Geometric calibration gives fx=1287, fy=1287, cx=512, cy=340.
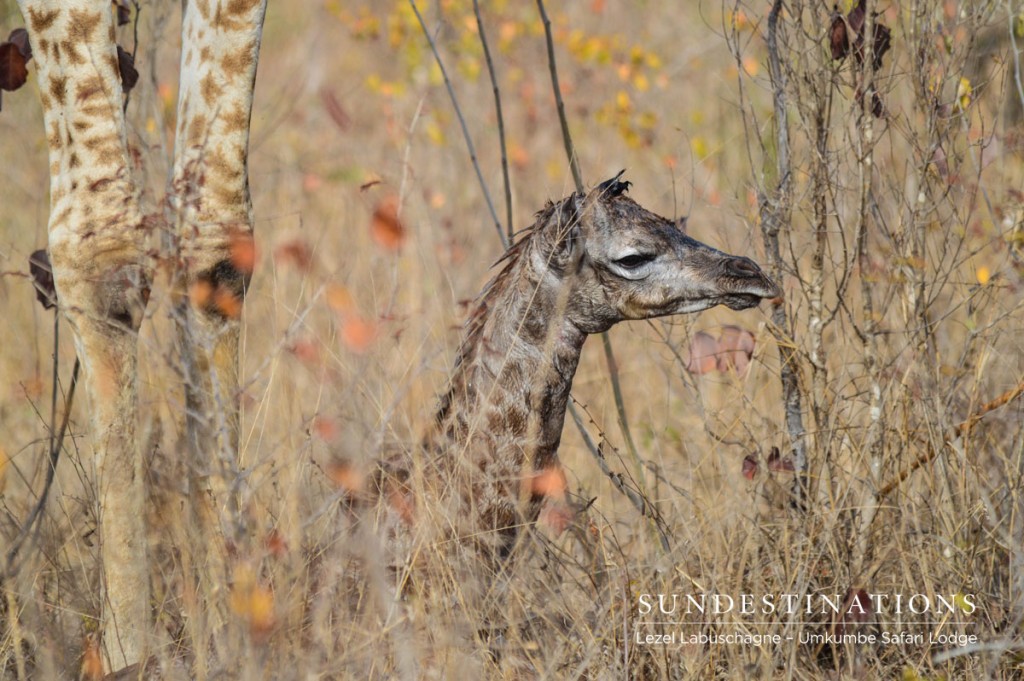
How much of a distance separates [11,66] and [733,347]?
2711mm

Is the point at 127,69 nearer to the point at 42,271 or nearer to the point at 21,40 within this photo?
the point at 21,40

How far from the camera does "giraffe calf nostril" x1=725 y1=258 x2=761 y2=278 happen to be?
391 cm

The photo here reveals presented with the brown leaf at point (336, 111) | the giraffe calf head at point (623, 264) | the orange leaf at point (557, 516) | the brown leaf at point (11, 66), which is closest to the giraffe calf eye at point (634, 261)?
the giraffe calf head at point (623, 264)

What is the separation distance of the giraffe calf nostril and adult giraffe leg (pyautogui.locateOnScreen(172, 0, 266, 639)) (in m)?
1.54

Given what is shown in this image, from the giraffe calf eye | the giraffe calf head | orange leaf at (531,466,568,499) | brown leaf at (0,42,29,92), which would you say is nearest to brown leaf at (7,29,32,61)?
brown leaf at (0,42,29,92)

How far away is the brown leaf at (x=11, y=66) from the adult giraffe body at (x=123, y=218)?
0.39 metres

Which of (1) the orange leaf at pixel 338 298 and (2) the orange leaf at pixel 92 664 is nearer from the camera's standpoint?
(2) the orange leaf at pixel 92 664

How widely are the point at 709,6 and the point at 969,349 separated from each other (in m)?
7.43

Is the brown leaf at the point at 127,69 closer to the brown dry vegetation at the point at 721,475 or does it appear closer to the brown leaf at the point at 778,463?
the brown dry vegetation at the point at 721,475

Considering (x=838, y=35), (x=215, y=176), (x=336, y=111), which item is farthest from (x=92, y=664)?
(x=838, y=35)

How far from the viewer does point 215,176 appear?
13.6 ft

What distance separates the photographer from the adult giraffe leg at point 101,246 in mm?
4066

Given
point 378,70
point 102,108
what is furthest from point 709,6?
point 102,108

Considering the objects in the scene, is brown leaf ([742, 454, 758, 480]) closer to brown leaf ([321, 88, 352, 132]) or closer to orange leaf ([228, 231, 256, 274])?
orange leaf ([228, 231, 256, 274])
